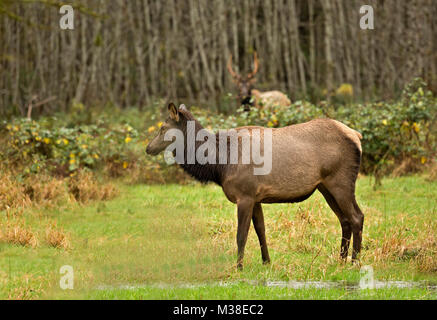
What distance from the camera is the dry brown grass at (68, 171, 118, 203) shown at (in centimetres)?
1204

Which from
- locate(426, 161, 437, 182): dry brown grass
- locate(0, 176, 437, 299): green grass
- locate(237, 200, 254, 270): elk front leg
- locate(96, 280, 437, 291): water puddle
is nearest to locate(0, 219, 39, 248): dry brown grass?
locate(0, 176, 437, 299): green grass

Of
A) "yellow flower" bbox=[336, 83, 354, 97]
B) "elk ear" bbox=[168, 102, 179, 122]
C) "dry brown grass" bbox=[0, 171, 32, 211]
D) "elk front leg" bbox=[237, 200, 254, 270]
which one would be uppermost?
"elk ear" bbox=[168, 102, 179, 122]

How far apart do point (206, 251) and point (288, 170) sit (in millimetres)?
1421

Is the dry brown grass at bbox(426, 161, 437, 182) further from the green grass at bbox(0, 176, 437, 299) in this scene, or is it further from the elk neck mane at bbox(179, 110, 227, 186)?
the elk neck mane at bbox(179, 110, 227, 186)

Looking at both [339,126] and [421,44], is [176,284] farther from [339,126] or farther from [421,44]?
[421,44]

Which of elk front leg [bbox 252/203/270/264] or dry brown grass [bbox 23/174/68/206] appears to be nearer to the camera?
elk front leg [bbox 252/203/270/264]

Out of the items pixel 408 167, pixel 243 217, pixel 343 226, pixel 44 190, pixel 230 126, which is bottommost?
pixel 408 167

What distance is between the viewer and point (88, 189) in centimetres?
1212

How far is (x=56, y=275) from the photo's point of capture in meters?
7.44

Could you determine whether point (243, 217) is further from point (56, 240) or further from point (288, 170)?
point (56, 240)

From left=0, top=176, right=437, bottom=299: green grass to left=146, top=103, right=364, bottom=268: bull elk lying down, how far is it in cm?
48

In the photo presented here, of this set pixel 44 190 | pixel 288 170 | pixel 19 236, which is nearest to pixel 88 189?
pixel 44 190
